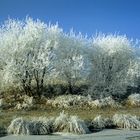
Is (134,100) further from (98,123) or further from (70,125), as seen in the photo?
(70,125)

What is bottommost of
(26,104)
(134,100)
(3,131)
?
(3,131)

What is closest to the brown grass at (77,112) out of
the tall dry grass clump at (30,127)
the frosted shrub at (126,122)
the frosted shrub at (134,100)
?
the frosted shrub at (134,100)

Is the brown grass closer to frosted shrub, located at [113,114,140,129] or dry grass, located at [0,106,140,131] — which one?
dry grass, located at [0,106,140,131]

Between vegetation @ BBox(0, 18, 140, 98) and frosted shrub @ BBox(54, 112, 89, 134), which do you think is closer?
frosted shrub @ BBox(54, 112, 89, 134)

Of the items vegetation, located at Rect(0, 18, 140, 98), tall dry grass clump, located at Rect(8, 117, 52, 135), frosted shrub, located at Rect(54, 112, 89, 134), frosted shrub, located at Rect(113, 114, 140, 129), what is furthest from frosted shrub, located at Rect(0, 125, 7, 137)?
vegetation, located at Rect(0, 18, 140, 98)

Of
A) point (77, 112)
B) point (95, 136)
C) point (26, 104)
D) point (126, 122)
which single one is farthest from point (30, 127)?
point (26, 104)

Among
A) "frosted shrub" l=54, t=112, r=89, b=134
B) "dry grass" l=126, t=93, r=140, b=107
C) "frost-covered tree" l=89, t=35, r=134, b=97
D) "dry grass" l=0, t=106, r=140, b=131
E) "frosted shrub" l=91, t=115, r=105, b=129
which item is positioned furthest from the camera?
"frost-covered tree" l=89, t=35, r=134, b=97

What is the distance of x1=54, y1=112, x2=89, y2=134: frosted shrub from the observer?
1575 cm

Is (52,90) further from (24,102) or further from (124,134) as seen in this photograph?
(124,134)

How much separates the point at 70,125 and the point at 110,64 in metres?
15.4

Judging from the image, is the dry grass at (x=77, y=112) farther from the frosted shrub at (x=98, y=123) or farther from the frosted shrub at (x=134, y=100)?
the frosted shrub at (x=98, y=123)

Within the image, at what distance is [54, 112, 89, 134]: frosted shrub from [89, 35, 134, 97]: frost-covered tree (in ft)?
43.0

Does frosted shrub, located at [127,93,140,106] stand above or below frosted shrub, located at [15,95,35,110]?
above

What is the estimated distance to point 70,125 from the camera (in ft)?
52.1
